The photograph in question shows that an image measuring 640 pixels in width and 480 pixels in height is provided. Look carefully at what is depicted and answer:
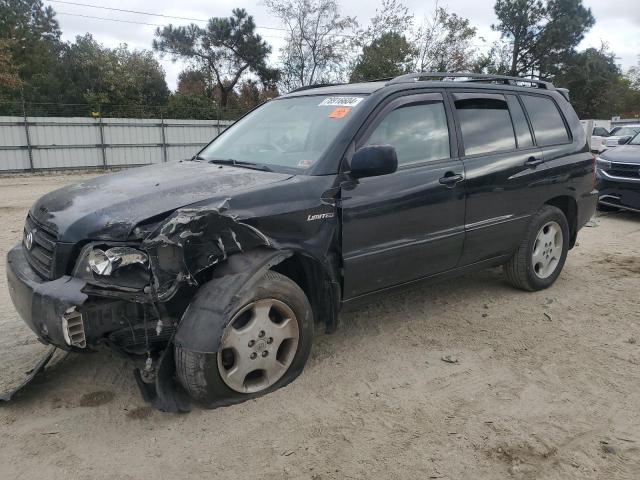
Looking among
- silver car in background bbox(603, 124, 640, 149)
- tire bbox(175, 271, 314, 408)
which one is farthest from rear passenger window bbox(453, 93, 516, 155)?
silver car in background bbox(603, 124, 640, 149)

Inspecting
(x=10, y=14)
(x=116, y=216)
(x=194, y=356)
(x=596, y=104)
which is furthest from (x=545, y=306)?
(x=596, y=104)

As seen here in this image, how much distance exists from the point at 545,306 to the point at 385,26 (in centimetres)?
2459

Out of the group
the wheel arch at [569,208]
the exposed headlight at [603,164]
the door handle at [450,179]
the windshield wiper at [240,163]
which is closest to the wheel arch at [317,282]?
the windshield wiper at [240,163]

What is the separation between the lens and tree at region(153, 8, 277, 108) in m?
34.2

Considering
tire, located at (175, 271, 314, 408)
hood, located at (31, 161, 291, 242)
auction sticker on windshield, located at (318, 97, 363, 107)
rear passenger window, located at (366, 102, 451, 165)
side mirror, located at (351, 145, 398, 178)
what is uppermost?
auction sticker on windshield, located at (318, 97, 363, 107)

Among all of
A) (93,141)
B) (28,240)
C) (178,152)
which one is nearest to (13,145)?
Answer: (93,141)

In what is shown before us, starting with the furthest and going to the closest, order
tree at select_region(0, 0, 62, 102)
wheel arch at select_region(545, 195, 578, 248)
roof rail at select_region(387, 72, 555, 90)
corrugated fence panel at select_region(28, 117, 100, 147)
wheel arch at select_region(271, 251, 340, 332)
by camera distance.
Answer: tree at select_region(0, 0, 62, 102) < corrugated fence panel at select_region(28, 117, 100, 147) < wheel arch at select_region(545, 195, 578, 248) < roof rail at select_region(387, 72, 555, 90) < wheel arch at select_region(271, 251, 340, 332)

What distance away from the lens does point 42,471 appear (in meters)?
2.43

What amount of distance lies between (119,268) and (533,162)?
3.55 meters

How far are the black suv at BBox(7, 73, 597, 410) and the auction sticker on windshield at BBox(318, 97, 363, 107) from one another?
2 centimetres

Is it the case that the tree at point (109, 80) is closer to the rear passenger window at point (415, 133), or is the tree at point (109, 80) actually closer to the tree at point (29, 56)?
the tree at point (29, 56)

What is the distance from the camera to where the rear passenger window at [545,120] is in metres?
4.71

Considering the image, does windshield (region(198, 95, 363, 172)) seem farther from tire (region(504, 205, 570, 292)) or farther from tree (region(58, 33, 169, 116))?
tree (region(58, 33, 169, 116))

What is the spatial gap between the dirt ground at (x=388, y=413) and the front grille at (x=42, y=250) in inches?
30.7
